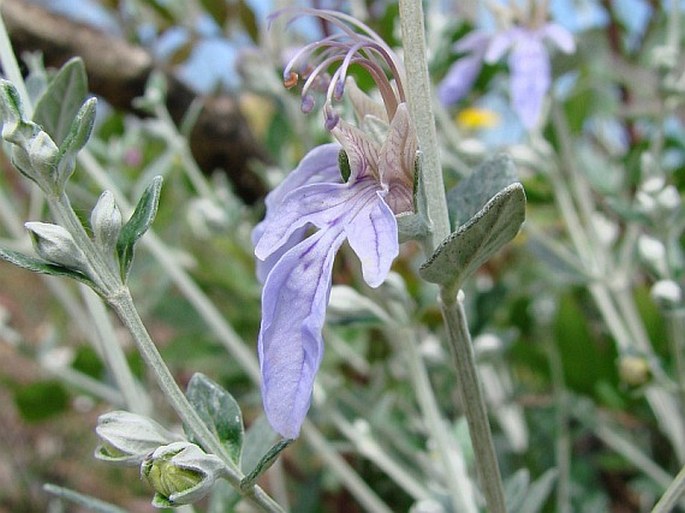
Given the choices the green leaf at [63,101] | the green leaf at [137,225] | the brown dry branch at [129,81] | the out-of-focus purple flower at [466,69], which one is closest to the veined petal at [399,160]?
the green leaf at [137,225]

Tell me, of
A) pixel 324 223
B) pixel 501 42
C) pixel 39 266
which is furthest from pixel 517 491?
pixel 501 42

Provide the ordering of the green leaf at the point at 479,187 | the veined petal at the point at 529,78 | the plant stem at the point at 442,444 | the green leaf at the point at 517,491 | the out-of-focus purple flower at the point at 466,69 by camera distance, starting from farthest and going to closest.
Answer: the out-of-focus purple flower at the point at 466,69 < the veined petal at the point at 529,78 < the plant stem at the point at 442,444 < the green leaf at the point at 517,491 < the green leaf at the point at 479,187

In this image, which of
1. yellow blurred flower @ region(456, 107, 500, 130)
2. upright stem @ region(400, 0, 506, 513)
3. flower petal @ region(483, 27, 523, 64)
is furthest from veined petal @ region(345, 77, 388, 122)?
yellow blurred flower @ region(456, 107, 500, 130)

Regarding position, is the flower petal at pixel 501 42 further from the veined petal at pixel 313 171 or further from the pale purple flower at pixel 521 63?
the veined petal at pixel 313 171

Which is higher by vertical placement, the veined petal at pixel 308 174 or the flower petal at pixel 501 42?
the veined petal at pixel 308 174

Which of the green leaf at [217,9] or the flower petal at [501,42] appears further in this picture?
the green leaf at [217,9]

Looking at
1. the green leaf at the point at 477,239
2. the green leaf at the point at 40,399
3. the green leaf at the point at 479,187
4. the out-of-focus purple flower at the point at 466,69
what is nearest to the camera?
the green leaf at the point at 477,239

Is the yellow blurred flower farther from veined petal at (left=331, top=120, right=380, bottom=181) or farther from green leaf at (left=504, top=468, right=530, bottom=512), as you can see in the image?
veined petal at (left=331, top=120, right=380, bottom=181)
